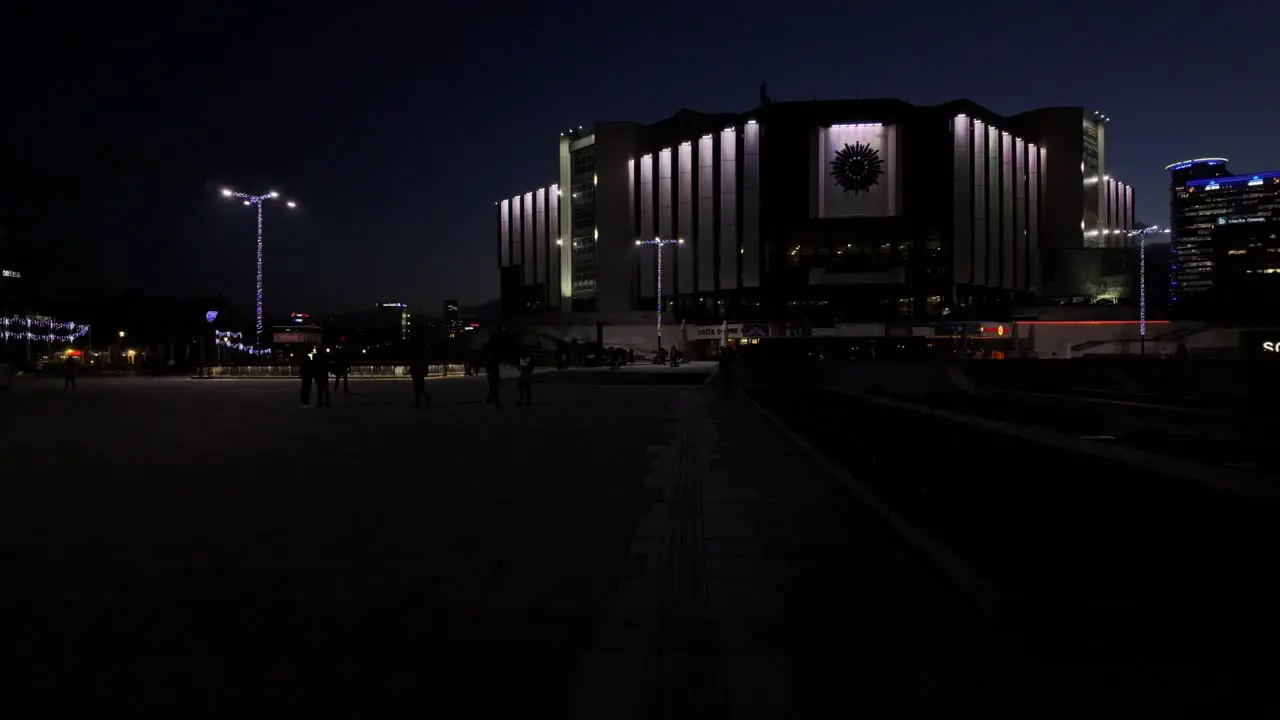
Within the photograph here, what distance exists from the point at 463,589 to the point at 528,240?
404 feet

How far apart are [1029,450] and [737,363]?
92.2ft

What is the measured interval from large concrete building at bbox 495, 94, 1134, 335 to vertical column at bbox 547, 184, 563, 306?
33.0 ft

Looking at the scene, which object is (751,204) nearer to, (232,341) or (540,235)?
(540,235)

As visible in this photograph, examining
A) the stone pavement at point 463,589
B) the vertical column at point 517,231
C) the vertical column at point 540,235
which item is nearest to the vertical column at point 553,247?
the vertical column at point 540,235

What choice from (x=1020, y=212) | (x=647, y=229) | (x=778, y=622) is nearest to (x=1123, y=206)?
(x=1020, y=212)

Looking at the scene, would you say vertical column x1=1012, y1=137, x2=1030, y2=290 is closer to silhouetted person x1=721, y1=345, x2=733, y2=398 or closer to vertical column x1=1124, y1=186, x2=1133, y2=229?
vertical column x1=1124, y1=186, x2=1133, y2=229

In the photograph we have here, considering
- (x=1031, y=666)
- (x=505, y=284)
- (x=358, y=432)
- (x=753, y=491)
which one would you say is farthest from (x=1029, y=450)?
(x=505, y=284)

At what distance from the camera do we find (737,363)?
3456cm

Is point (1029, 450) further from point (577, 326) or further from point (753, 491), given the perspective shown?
point (577, 326)

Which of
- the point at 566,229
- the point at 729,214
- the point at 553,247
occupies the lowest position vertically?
the point at 553,247

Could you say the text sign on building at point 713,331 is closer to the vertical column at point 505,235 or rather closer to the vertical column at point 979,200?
the vertical column at point 979,200

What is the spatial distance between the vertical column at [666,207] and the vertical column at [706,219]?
3975mm

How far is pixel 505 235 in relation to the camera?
131250 millimetres

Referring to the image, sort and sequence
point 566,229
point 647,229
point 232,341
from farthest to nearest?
point 566,229 < point 647,229 < point 232,341
